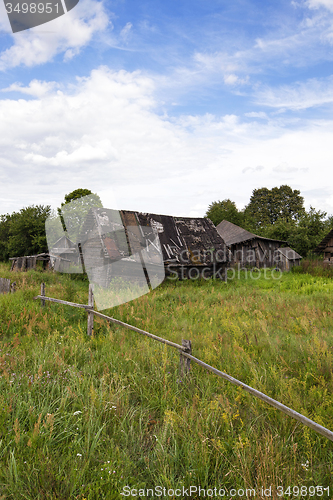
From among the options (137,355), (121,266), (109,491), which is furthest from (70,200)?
(109,491)

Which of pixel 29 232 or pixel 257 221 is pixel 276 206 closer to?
pixel 257 221

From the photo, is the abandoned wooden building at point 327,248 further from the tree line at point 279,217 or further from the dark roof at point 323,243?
the tree line at point 279,217

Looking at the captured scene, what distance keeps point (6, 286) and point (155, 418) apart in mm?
9246

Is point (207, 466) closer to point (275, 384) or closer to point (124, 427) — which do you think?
point (124, 427)

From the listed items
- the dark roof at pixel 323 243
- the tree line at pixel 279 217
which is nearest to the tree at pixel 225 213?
the tree line at pixel 279 217

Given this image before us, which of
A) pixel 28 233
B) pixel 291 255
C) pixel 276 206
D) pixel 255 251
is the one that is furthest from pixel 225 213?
pixel 28 233

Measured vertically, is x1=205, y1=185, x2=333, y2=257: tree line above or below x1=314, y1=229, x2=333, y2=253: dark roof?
above

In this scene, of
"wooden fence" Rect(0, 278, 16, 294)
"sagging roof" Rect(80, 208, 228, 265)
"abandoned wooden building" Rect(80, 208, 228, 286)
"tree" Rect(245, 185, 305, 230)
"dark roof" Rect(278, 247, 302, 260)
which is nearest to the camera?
"wooden fence" Rect(0, 278, 16, 294)

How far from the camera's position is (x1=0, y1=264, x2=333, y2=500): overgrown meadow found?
2361 mm

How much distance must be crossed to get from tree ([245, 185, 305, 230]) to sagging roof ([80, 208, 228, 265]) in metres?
31.9

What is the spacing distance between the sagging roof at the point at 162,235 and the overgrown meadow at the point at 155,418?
33.2 ft

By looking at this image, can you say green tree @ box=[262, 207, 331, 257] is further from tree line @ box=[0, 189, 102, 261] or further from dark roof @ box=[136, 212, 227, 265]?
tree line @ box=[0, 189, 102, 261]

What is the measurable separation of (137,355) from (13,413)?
2.17m

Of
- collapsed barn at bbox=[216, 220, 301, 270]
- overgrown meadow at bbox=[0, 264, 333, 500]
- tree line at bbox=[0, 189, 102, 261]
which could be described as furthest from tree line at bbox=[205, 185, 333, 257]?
tree line at bbox=[0, 189, 102, 261]
